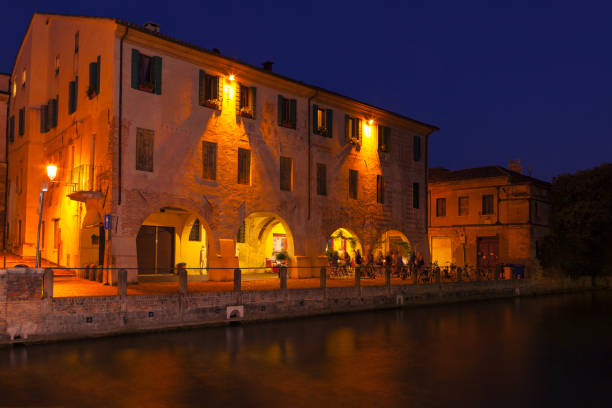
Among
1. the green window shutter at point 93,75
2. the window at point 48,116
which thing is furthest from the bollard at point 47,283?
the window at point 48,116

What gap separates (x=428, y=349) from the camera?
12773 mm

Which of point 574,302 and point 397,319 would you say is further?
point 574,302

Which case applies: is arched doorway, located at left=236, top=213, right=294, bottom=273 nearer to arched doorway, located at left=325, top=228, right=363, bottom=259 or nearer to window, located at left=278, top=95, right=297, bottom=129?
arched doorway, located at left=325, top=228, right=363, bottom=259

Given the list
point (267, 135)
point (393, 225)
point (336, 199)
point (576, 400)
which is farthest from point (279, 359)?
point (393, 225)

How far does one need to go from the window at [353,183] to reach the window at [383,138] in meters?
2.51

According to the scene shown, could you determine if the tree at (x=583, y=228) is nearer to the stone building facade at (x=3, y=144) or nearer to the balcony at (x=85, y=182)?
the balcony at (x=85, y=182)

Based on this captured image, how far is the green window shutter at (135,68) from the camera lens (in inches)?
755

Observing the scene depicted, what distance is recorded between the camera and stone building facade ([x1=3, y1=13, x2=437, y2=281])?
755 inches

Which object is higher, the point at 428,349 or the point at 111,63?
the point at 111,63

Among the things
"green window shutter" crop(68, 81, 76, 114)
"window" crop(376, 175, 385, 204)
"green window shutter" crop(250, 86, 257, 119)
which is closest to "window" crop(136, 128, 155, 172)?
"green window shutter" crop(68, 81, 76, 114)

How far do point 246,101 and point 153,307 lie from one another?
11.0 meters

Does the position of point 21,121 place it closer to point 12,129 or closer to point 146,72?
point 12,129

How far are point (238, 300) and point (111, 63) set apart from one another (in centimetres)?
940

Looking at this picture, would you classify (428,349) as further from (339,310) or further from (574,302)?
(574,302)
